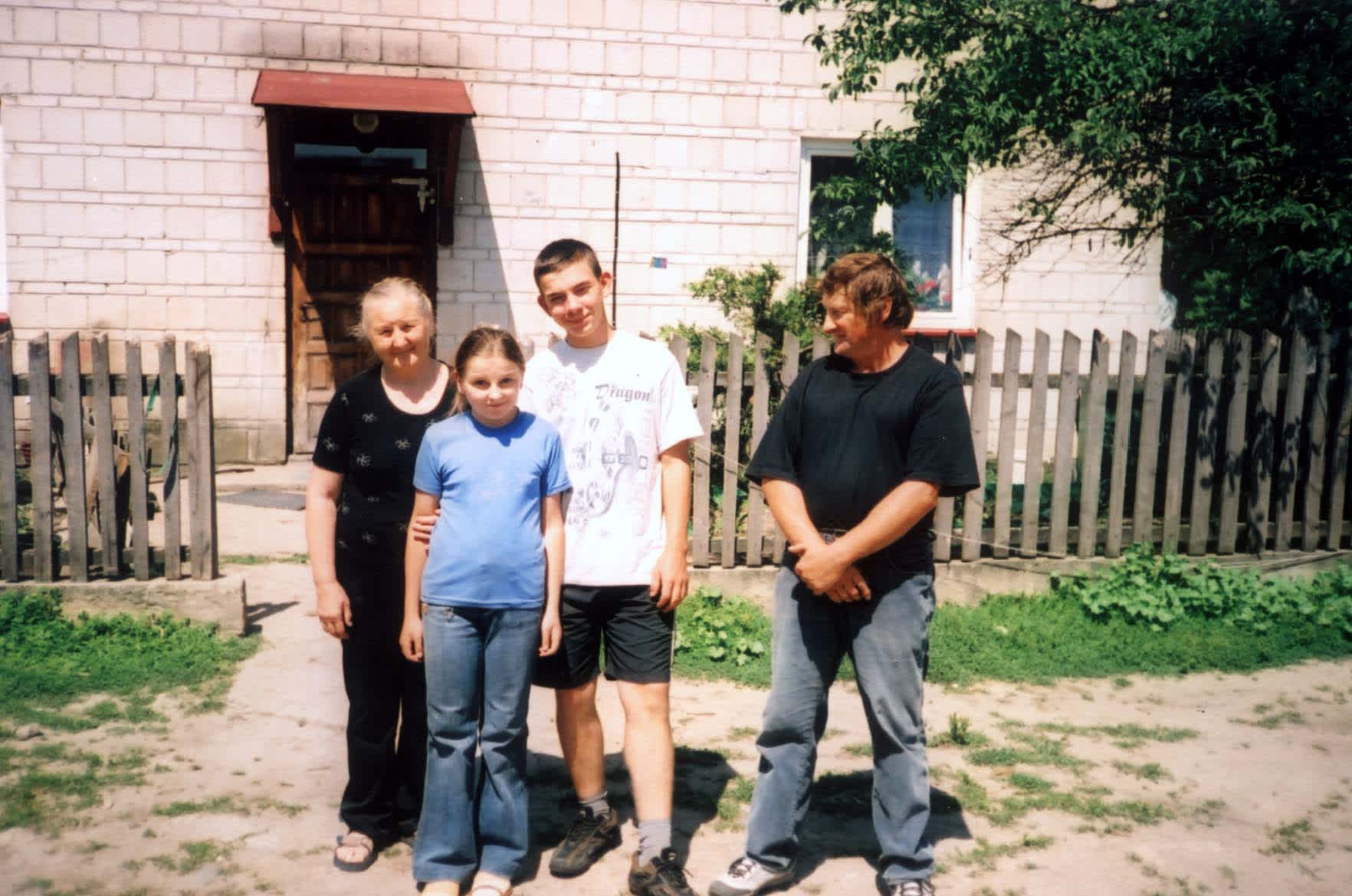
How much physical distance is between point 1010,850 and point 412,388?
2.23 metres

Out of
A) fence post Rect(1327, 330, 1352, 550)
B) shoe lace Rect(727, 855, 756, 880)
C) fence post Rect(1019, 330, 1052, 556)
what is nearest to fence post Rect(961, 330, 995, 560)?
fence post Rect(1019, 330, 1052, 556)

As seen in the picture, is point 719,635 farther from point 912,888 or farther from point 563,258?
point 563,258

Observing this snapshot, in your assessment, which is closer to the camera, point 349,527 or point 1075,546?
point 349,527

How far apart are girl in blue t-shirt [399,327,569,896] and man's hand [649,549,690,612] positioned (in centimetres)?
27

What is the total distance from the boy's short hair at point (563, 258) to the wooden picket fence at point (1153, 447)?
270 centimetres

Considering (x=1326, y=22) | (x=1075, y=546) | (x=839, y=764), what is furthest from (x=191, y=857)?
(x=1326, y=22)

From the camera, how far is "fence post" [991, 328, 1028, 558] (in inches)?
243

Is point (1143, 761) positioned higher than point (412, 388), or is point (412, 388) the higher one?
point (412, 388)

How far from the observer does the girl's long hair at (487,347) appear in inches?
127

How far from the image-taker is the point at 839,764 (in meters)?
4.28

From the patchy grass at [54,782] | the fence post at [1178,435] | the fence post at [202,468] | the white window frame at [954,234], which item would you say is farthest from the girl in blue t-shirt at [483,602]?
the white window frame at [954,234]

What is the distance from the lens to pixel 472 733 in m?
3.25

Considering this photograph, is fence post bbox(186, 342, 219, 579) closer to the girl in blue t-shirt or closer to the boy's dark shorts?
the girl in blue t-shirt

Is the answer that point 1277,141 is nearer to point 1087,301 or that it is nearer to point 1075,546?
point 1075,546
